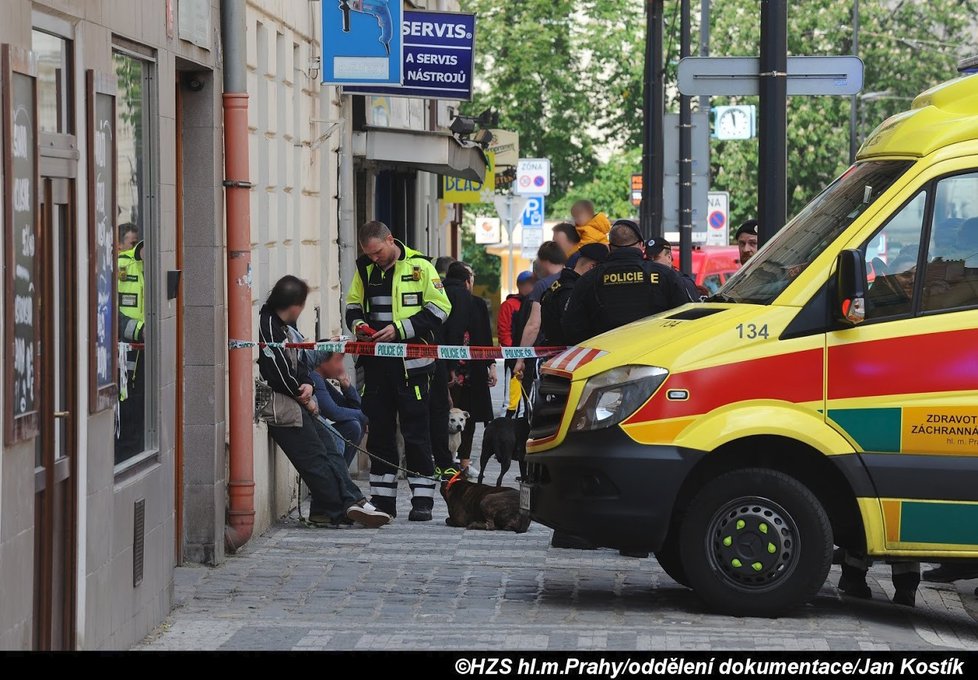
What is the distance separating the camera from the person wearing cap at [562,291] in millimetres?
12492

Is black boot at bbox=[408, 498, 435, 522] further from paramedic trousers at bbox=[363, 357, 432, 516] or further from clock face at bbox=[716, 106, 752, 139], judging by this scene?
clock face at bbox=[716, 106, 752, 139]

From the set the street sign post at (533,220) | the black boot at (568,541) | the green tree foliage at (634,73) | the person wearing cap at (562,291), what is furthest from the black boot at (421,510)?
the green tree foliage at (634,73)

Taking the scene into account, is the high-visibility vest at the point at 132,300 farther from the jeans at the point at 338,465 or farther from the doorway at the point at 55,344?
the jeans at the point at 338,465

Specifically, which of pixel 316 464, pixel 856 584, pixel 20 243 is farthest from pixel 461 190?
pixel 20 243

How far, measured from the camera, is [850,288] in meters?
8.72

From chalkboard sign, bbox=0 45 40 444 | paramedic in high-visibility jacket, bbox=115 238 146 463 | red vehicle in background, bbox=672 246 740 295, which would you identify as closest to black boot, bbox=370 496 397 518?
paramedic in high-visibility jacket, bbox=115 238 146 463

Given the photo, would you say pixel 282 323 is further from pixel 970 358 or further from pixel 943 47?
pixel 943 47

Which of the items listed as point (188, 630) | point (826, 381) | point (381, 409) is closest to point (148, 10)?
point (188, 630)

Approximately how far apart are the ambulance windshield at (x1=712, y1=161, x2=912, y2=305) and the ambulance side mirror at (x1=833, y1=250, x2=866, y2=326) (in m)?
0.33

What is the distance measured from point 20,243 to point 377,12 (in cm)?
869

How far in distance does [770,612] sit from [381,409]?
4605 mm

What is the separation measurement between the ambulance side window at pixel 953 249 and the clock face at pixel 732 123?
85.8 feet

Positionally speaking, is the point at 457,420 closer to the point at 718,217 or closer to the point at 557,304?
the point at 557,304

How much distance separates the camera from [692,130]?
77.4ft
